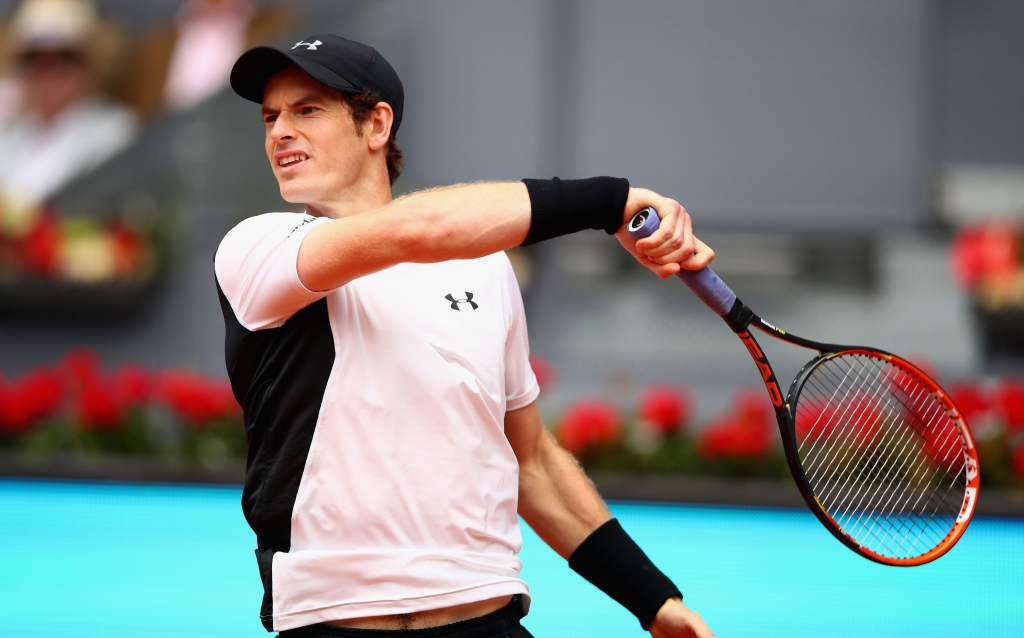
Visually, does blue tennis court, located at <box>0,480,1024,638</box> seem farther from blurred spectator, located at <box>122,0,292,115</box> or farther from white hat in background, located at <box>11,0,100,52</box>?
white hat in background, located at <box>11,0,100,52</box>

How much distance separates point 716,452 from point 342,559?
19.1 feet

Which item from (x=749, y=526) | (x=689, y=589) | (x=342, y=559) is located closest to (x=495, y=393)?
(x=342, y=559)

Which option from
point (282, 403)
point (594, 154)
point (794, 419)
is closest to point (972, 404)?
point (594, 154)

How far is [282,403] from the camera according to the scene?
2010 millimetres

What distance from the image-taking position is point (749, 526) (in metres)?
7.06

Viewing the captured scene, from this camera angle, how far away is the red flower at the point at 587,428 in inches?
298

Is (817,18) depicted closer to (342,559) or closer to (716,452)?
(716,452)

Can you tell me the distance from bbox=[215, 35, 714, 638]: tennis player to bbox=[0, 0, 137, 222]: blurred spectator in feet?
27.8

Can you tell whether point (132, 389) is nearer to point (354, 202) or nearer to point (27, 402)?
point (27, 402)

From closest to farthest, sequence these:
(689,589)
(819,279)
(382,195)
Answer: (382,195)
(689,589)
(819,279)

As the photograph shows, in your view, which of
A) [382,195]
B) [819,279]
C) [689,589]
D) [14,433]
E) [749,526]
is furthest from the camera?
[819,279]

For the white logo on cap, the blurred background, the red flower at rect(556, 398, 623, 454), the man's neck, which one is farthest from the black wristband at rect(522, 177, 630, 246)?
the blurred background

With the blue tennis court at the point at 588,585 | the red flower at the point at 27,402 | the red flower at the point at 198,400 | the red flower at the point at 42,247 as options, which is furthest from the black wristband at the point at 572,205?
the red flower at the point at 42,247

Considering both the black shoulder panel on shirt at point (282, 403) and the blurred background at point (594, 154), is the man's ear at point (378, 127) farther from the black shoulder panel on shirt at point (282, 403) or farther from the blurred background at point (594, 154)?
the blurred background at point (594, 154)
